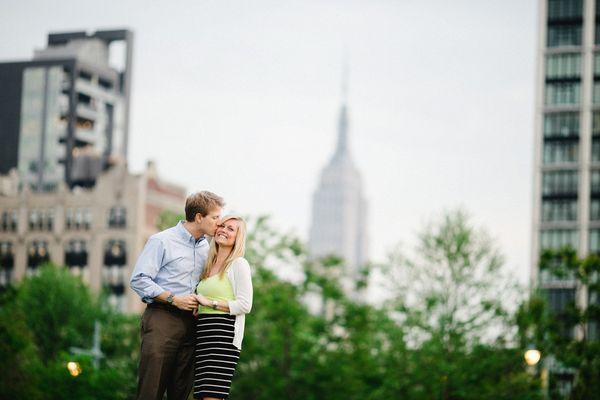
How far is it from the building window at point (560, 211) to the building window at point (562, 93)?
26.1 feet

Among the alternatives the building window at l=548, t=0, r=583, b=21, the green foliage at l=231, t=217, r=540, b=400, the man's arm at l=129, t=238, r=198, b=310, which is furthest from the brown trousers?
the building window at l=548, t=0, r=583, b=21

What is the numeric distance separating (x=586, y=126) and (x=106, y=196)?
40.8 m

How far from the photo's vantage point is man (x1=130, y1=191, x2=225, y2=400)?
820 centimetres

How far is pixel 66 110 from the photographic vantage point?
95.9 metres

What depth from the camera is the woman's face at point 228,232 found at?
8.26 meters

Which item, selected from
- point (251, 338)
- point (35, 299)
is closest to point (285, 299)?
point (251, 338)

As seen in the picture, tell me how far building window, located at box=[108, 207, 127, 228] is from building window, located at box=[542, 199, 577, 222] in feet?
115

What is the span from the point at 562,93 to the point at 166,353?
83.7 meters

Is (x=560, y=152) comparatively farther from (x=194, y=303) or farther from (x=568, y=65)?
(x=194, y=303)

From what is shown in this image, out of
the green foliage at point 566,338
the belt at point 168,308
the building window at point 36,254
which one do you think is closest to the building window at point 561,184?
the building window at point 36,254

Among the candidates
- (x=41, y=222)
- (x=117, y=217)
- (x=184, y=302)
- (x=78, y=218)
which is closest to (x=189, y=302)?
(x=184, y=302)

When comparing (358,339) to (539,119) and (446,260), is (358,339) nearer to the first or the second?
(446,260)

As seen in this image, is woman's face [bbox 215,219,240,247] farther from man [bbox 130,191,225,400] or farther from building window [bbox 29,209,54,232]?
building window [bbox 29,209,54,232]

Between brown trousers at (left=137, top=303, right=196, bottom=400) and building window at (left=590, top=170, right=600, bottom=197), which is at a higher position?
building window at (left=590, top=170, right=600, bottom=197)
